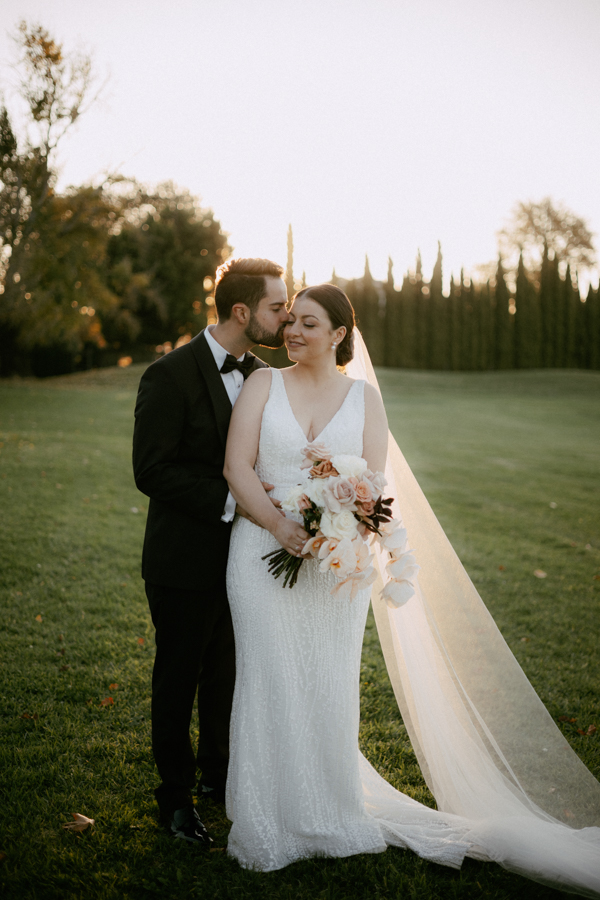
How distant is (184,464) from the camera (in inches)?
115

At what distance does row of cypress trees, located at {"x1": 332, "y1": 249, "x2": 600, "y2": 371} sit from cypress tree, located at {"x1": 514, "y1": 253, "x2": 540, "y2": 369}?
6cm

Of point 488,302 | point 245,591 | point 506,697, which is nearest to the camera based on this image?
point 245,591

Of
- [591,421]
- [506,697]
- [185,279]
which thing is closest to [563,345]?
[591,421]

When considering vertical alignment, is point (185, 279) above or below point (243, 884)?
above

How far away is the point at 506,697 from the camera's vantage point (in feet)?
10.3

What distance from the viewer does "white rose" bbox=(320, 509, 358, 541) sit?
238cm

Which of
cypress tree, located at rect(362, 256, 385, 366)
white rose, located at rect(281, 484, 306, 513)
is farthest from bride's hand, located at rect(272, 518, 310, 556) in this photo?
cypress tree, located at rect(362, 256, 385, 366)

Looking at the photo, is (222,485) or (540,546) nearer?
(222,485)

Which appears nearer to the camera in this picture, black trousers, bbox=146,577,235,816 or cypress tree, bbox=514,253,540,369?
black trousers, bbox=146,577,235,816

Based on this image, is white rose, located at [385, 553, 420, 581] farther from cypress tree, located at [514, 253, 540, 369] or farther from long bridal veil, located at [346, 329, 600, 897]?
cypress tree, located at [514, 253, 540, 369]

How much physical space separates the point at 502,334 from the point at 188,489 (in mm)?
40729

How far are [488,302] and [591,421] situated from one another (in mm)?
19863

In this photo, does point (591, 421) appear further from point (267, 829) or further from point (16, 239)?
point (267, 829)

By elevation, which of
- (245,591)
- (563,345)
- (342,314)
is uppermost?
(563,345)
